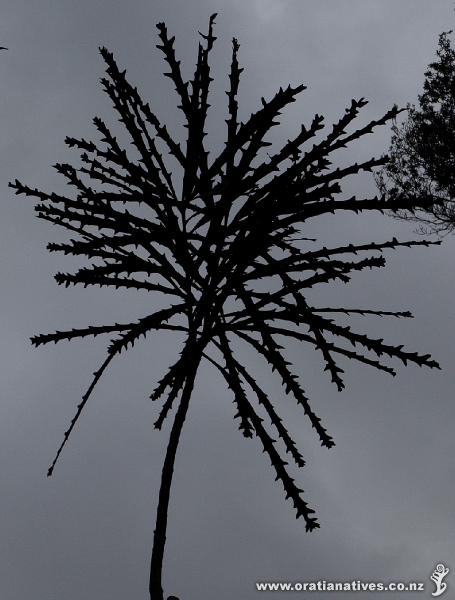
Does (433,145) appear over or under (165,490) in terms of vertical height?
over

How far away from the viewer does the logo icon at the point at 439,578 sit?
8.08 meters

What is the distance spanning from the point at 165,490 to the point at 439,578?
4298mm

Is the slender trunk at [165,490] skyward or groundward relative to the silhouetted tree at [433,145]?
groundward

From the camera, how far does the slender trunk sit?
198 inches

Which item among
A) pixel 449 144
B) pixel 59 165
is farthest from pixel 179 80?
pixel 449 144

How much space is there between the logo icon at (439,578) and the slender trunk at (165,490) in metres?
4.08

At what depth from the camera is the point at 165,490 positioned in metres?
5.15

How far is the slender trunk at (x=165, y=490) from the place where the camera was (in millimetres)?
5027

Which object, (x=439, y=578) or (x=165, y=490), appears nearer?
(x=165, y=490)

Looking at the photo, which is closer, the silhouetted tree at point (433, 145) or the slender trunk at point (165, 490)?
the slender trunk at point (165, 490)

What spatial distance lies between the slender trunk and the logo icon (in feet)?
13.4

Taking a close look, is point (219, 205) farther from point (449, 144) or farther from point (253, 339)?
point (449, 144)

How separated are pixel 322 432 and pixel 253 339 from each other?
0.94m

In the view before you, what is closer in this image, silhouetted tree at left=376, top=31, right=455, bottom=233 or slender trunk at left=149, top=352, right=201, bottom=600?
slender trunk at left=149, top=352, right=201, bottom=600
